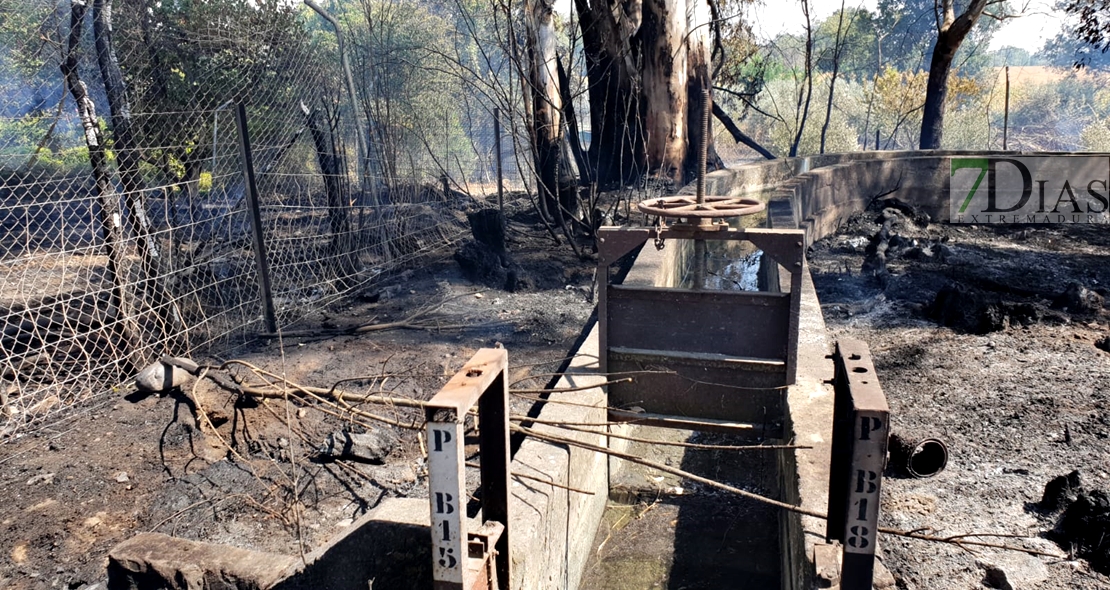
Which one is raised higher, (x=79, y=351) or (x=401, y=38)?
(x=401, y=38)

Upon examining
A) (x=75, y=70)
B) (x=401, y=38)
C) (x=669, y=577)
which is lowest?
(x=669, y=577)

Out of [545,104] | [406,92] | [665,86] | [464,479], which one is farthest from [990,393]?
[406,92]

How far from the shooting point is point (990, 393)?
16.8ft

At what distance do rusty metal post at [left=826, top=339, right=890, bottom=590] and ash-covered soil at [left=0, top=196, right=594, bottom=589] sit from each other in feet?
5.84

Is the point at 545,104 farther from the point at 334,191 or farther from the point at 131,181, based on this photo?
the point at 131,181

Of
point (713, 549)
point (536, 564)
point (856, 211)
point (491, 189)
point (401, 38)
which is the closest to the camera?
point (536, 564)

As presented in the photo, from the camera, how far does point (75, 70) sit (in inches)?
199

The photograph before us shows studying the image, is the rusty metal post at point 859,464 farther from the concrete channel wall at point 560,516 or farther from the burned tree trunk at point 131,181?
the burned tree trunk at point 131,181

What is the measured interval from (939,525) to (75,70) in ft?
19.0

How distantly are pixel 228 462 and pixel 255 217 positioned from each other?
2468 mm

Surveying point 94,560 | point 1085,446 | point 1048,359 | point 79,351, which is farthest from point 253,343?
point 1048,359

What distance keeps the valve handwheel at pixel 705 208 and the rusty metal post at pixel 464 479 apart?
2.43m

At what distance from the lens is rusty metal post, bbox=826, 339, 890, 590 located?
2203mm

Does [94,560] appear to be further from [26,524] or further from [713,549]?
[713,549]
